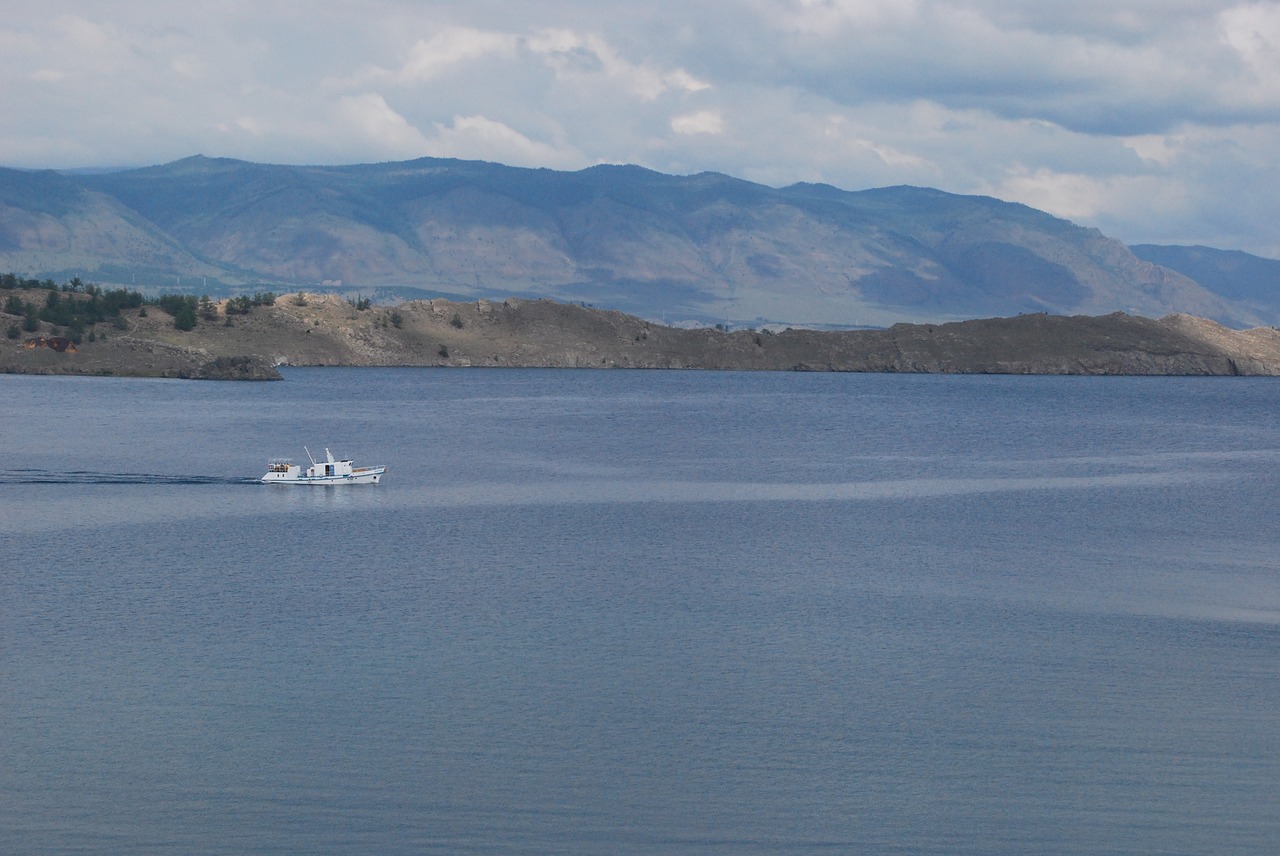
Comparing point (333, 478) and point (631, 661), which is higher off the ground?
point (333, 478)

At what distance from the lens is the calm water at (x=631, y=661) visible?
2911cm

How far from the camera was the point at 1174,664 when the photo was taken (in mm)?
40312

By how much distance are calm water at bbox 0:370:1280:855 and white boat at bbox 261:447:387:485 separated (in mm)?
1439

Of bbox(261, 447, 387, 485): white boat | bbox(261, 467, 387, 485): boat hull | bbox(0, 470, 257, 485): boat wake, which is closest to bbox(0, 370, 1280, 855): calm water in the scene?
bbox(0, 470, 257, 485): boat wake

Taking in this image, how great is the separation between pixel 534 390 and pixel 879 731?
5098 inches


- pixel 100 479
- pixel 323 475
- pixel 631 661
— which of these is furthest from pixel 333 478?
pixel 631 661

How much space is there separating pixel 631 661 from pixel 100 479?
44054mm

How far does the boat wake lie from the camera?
241ft

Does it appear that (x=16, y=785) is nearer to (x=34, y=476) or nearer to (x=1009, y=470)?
(x=34, y=476)

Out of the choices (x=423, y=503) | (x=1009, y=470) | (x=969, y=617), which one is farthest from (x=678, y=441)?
(x=969, y=617)

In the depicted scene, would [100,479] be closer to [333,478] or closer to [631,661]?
[333,478]

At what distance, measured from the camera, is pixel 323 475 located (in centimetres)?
7719

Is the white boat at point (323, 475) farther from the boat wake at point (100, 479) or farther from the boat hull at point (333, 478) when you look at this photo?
the boat wake at point (100, 479)

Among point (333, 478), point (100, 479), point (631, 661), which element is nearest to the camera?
point (631, 661)
